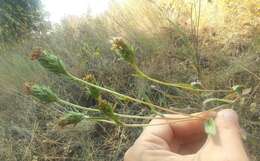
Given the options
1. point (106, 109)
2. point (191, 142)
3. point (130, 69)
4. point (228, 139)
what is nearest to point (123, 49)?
point (106, 109)

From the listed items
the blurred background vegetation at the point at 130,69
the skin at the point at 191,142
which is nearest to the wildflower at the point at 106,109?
the skin at the point at 191,142

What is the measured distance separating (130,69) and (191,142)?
117 centimetres

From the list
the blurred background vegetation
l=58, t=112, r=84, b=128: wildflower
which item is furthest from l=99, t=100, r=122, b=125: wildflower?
the blurred background vegetation

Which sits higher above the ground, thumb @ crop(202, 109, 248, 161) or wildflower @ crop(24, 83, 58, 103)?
wildflower @ crop(24, 83, 58, 103)

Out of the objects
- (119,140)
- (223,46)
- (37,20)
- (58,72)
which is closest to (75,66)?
(119,140)

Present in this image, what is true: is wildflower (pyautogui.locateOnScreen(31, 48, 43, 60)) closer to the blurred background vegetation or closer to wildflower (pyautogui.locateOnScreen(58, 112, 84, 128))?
wildflower (pyautogui.locateOnScreen(58, 112, 84, 128))

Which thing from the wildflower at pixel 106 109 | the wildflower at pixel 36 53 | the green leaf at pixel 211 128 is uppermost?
the wildflower at pixel 36 53

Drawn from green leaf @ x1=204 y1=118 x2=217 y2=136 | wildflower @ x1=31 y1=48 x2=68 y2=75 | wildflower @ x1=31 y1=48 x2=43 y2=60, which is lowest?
green leaf @ x1=204 y1=118 x2=217 y2=136

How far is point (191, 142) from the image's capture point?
93 cm

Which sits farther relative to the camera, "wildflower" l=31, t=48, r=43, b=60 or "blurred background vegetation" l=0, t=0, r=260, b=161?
"blurred background vegetation" l=0, t=0, r=260, b=161

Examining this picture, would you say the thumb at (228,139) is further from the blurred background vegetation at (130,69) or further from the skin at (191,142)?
the blurred background vegetation at (130,69)

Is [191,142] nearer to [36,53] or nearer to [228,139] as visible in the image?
[228,139]

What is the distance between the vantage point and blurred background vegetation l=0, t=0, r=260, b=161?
1742 mm

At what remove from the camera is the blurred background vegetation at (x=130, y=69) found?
174cm
